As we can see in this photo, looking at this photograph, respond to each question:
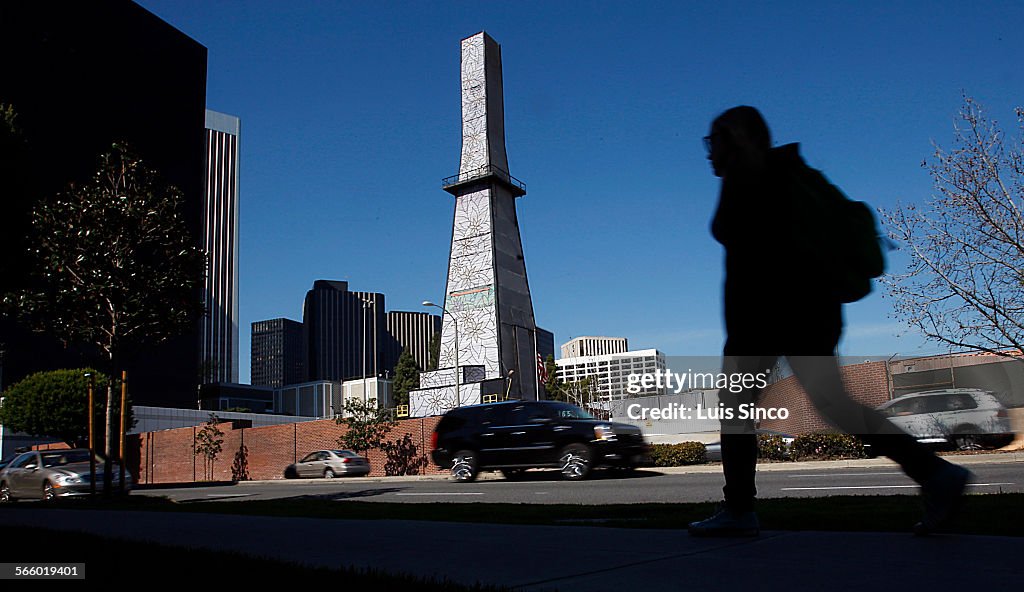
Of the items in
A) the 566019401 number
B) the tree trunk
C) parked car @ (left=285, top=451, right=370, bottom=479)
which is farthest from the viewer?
parked car @ (left=285, top=451, right=370, bottom=479)

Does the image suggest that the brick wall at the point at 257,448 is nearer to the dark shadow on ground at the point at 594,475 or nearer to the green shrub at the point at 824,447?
the dark shadow on ground at the point at 594,475

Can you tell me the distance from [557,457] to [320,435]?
816 inches

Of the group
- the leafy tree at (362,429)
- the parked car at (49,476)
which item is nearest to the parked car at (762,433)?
the leafy tree at (362,429)

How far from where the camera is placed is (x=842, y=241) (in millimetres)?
3404

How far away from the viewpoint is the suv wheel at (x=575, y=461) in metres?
18.2

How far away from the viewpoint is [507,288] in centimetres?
6038

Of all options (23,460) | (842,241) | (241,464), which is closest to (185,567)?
(842,241)

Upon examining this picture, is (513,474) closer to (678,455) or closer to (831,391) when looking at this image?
(678,455)

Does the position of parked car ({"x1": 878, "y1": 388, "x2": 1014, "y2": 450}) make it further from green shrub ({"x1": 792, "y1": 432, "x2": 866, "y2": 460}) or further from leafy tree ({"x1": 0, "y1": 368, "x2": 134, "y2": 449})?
leafy tree ({"x1": 0, "y1": 368, "x2": 134, "y2": 449})

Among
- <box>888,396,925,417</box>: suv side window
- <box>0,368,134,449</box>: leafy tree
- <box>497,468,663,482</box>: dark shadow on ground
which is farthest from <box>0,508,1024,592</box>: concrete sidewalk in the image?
<box>0,368,134,449</box>: leafy tree

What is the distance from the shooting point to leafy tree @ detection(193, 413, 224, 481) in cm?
4259

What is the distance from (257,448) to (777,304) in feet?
131

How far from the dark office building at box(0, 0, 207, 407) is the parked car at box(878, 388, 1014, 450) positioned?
54.9m

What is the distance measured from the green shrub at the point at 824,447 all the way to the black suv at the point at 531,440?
5.50 meters
